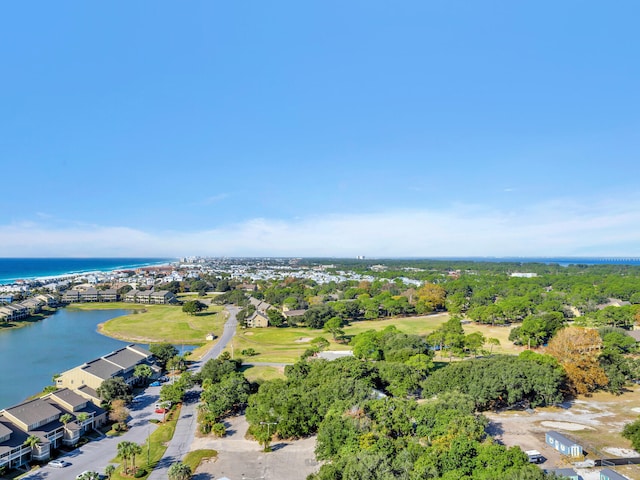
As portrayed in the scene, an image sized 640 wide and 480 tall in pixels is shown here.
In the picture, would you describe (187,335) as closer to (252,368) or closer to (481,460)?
(252,368)

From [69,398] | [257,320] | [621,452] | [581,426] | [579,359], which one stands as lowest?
[581,426]

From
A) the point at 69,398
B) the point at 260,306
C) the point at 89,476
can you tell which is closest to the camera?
the point at 89,476

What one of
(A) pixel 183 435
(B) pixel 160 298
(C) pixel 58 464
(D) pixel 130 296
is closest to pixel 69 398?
(C) pixel 58 464

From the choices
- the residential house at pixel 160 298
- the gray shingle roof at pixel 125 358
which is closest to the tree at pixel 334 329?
the gray shingle roof at pixel 125 358

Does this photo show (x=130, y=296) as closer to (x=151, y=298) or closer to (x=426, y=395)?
(x=151, y=298)

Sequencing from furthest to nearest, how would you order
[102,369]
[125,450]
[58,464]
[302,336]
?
[302,336] < [102,369] < [58,464] < [125,450]

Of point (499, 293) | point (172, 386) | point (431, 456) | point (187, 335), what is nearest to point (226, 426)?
point (172, 386)

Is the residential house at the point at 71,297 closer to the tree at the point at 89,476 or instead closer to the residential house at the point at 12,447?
the residential house at the point at 12,447
